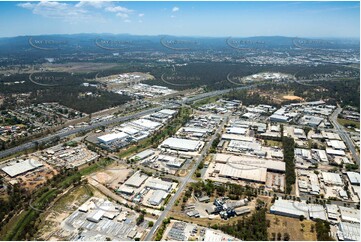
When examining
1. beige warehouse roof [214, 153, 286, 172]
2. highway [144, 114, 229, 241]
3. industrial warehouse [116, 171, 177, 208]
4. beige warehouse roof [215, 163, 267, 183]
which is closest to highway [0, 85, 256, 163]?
highway [144, 114, 229, 241]

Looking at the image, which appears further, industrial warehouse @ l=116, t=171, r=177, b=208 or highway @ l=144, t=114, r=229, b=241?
industrial warehouse @ l=116, t=171, r=177, b=208

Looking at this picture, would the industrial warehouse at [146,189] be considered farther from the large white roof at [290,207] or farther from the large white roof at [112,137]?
the large white roof at [112,137]

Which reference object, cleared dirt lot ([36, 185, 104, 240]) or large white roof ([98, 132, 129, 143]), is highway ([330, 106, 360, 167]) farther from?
cleared dirt lot ([36, 185, 104, 240])

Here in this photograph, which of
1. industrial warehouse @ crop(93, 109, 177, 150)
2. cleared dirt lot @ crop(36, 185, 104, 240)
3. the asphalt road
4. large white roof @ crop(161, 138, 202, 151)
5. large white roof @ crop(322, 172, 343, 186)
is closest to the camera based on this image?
cleared dirt lot @ crop(36, 185, 104, 240)

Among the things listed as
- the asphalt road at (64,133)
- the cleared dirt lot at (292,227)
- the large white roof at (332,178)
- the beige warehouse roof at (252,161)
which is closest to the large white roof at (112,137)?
the asphalt road at (64,133)

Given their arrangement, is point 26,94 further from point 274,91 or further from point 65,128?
point 274,91

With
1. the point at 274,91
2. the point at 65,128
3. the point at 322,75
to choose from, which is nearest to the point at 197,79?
the point at 274,91
